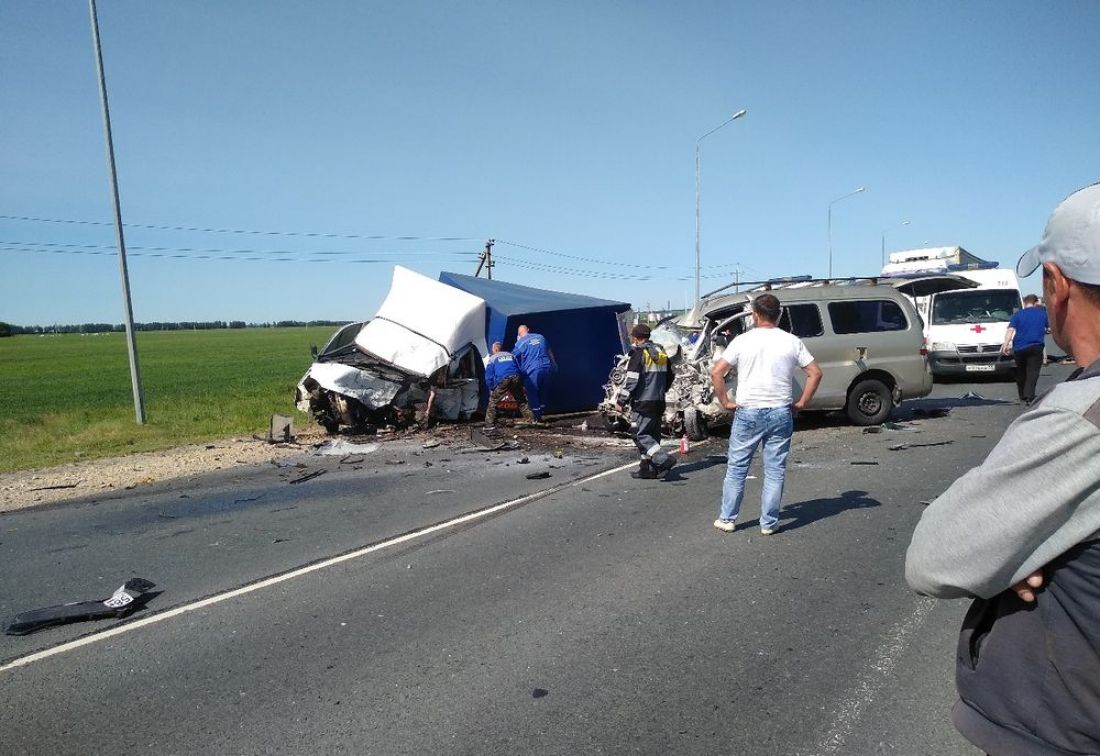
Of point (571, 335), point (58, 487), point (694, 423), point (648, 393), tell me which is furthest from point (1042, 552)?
point (571, 335)

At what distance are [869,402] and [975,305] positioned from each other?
7841 millimetres

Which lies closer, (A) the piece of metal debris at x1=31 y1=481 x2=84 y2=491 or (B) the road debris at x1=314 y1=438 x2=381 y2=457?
(A) the piece of metal debris at x1=31 y1=481 x2=84 y2=491

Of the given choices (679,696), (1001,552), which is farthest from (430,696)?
(1001,552)

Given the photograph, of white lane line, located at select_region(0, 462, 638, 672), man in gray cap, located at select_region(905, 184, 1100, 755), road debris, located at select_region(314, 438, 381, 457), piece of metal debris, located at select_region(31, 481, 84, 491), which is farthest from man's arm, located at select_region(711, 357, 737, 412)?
piece of metal debris, located at select_region(31, 481, 84, 491)

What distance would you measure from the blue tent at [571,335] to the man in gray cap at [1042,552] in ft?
43.4

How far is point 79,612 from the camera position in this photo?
4.94m

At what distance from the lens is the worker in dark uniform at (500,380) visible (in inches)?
516

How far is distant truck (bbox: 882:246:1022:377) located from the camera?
1652 cm

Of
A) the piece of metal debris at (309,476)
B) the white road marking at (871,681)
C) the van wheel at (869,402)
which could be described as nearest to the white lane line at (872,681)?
the white road marking at (871,681)

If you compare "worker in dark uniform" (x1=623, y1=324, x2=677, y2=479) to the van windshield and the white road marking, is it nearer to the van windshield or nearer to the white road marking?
the white road marking

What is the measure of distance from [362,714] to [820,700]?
6.85ft

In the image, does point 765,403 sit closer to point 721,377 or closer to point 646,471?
point 721,377

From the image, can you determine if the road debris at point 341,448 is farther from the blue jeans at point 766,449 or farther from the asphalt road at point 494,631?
the blue jeans at point 766,449

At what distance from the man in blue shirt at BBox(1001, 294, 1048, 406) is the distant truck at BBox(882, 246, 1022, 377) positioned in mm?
3364
